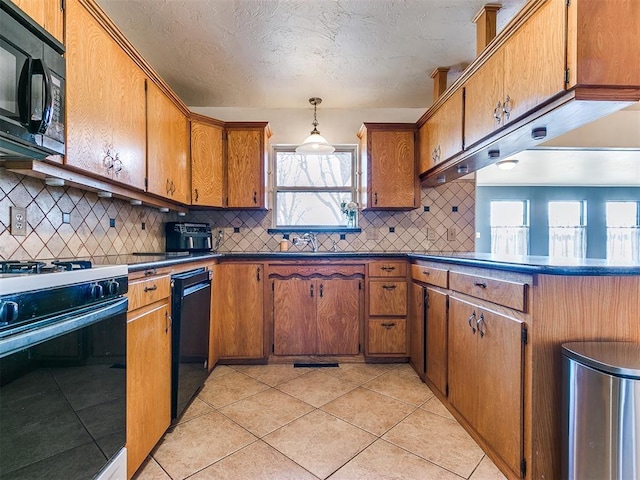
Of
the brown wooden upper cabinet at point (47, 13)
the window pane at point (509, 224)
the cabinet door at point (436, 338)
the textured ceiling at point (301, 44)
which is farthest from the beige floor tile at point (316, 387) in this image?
the window pane at point (509, 224)

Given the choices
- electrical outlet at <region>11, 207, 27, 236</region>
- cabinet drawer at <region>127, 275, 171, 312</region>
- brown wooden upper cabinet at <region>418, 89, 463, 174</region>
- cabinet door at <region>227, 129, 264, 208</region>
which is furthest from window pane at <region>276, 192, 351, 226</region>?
electrical outlet at <region>11, 207, 27, 236</region>

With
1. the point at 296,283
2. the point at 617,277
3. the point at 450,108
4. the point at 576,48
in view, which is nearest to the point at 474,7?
the point at 450,108

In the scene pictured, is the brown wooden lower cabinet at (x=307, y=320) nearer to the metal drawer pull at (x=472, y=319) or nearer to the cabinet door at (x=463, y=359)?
the cabinet door at (x=463, y=359)

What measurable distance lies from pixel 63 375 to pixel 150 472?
2.71 feet

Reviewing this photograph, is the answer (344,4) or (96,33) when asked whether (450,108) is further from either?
(96,33)

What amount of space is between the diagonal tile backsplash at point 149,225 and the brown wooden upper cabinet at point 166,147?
33 cm

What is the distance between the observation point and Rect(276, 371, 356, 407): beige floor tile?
2131 millimetres

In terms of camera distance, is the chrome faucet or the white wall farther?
the white wall

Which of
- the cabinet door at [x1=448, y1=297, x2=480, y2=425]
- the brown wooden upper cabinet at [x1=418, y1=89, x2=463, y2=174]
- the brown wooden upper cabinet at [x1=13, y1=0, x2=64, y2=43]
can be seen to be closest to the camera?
the brown wooden upper cabinet at [x1=13, y1=0, x2=64, y2=43]

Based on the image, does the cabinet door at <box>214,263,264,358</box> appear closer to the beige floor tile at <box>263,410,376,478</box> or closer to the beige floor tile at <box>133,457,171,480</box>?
the beige floor tile at <box>263,410,376,478</box>

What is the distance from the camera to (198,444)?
5.34ft

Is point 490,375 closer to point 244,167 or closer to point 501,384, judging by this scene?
point 501,384

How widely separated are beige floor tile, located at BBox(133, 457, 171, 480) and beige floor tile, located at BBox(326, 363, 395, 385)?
1.35m

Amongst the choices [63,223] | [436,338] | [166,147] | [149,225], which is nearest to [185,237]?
[149,225]
